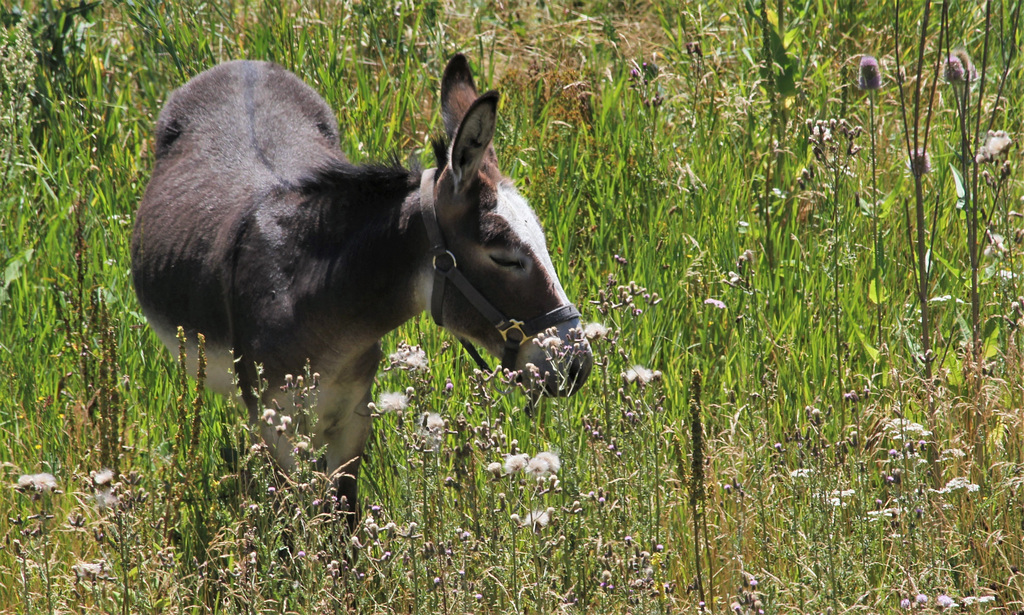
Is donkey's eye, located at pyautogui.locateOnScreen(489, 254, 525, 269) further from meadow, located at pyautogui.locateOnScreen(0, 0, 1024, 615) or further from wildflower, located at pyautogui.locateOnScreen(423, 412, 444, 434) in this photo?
wildflower, located at pyautogui.locateOnScreen(423, 412, 444, 434)

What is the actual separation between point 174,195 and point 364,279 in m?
1.33

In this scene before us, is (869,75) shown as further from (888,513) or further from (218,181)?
(218,181)

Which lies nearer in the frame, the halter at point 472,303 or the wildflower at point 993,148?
the halter at point 472,303

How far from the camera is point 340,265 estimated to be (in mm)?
3350

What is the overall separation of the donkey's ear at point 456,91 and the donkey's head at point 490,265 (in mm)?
290

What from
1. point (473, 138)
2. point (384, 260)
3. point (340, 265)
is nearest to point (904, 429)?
point (473, 138)

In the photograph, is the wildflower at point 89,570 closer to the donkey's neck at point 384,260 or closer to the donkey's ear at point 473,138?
the donkey's neck at point 384,260

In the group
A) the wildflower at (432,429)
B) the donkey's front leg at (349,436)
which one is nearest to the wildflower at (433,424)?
the wildflower at (432,429)

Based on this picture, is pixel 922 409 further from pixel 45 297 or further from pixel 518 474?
pixel 45 297

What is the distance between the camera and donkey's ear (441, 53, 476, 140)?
3432 millimetres

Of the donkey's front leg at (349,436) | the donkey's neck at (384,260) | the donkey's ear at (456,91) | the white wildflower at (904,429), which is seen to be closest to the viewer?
the white wildflower at (904,429)

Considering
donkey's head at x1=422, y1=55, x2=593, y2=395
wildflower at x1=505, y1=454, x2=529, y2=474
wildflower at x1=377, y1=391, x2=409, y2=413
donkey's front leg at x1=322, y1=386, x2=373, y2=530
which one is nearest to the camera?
wildflower at x1=505, y1=454, x2=529, y2=474

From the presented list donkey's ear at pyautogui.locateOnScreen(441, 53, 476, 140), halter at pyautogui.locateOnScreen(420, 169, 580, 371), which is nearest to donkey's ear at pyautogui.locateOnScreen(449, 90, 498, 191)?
halter at pyautogui.locateOnScreen(420, 169, 580, 371)

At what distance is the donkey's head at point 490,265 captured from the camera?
119 inches
